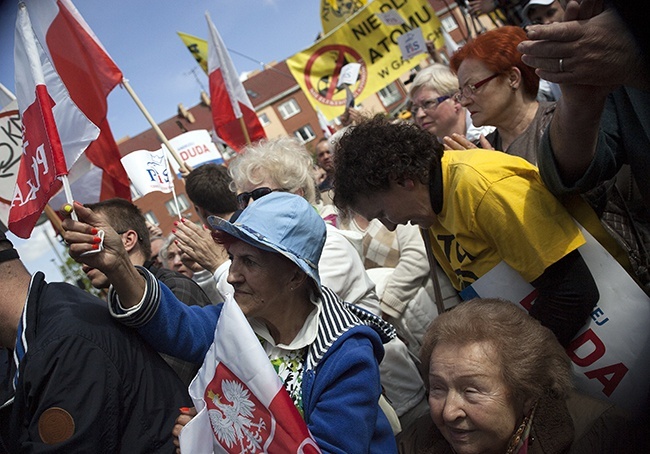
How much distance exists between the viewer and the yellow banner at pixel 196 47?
7542 millimetres

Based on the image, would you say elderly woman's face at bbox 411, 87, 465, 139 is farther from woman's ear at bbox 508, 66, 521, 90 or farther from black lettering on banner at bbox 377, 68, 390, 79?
black lettering on banner at bbox 377, 68, 390, 79

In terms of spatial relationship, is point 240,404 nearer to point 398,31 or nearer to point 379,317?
point 379,317

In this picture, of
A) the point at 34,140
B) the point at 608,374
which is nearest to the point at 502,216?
the point at 608,374

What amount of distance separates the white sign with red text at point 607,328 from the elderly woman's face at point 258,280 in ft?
2.56

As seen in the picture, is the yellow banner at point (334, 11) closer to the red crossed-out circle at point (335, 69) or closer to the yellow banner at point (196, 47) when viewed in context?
the red crossed-out circle at point (335, 69)

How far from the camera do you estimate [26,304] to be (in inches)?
74.1

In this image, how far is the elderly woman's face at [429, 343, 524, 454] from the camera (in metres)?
1.67

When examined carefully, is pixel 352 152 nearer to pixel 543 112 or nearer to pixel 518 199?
pixel 518 199

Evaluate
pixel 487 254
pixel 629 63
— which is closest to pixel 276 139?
pixel 487 254

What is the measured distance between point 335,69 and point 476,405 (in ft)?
21.5

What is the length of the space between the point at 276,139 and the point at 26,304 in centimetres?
191

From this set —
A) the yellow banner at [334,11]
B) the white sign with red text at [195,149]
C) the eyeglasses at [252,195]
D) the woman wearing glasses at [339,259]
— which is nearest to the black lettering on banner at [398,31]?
the yellow banner at [334,11]

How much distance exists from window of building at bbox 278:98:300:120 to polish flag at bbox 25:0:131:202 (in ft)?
136

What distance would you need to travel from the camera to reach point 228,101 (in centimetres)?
628
